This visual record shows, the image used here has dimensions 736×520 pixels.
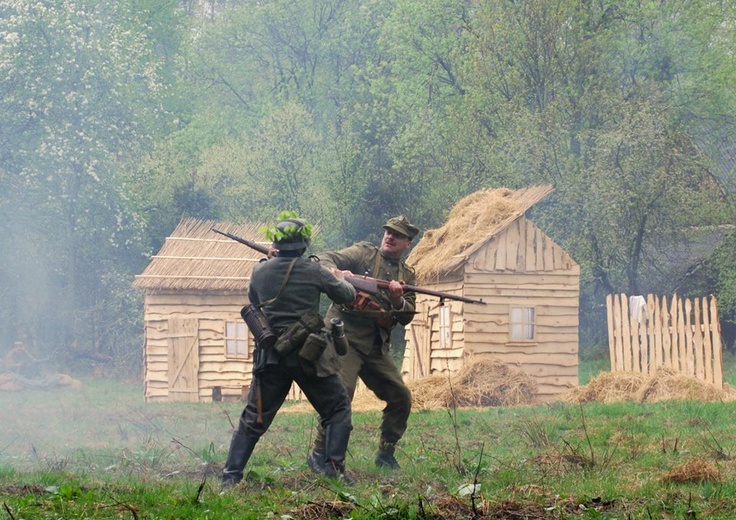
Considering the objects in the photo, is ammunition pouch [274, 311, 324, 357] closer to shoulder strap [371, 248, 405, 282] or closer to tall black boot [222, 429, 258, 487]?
tall black boot [222, 429, 258, 487]

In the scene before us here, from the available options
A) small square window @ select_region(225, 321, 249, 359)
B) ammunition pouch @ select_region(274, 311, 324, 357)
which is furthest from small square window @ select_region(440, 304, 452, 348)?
ammunition pouch @ select_region(274, 311, 324, 357)

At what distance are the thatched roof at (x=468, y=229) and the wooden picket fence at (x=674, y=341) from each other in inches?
102

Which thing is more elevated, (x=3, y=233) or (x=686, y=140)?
(x=686, y=140)

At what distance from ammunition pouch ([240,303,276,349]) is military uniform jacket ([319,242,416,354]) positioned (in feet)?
4.04

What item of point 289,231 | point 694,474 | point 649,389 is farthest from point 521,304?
point 694,474

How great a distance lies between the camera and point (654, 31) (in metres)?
36.0

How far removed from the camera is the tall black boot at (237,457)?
8.54 meters

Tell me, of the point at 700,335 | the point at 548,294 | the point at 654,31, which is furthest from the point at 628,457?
the point at 654,31

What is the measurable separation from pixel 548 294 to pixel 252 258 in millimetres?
7085

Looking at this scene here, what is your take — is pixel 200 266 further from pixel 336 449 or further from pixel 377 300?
pixel 336 449

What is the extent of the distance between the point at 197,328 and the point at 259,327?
16523mm

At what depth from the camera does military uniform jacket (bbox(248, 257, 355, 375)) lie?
8867 mm

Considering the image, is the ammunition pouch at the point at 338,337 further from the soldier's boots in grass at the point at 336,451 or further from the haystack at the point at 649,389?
the haystack at the point at 649,389

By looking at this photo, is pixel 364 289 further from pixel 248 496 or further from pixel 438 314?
pixel 438 314
